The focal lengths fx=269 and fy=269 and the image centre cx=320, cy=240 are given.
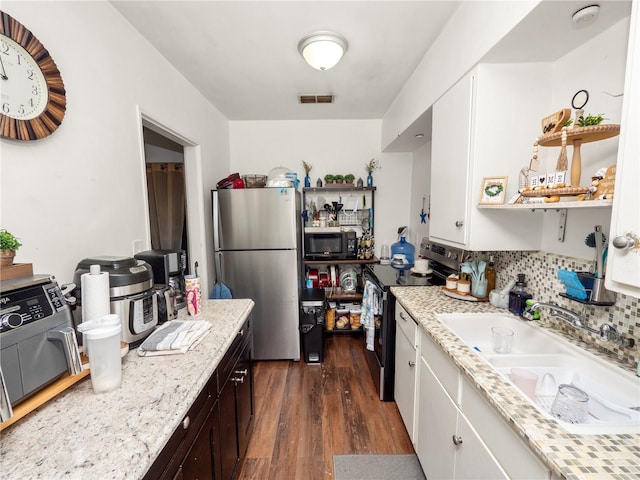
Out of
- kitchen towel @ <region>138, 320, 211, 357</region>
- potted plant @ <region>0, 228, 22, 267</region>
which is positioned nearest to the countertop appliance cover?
kitchen towel @ <region>138, 320, 211, 357</region>

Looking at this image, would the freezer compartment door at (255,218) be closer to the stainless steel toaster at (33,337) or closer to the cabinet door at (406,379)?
the cabinet door at (406,379)

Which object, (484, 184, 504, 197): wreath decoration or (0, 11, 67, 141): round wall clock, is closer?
(0, 11, 67, 141): round wall clock

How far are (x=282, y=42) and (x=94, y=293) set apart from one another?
178 centimetres

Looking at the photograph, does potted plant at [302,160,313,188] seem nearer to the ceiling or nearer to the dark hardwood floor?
the ceiling

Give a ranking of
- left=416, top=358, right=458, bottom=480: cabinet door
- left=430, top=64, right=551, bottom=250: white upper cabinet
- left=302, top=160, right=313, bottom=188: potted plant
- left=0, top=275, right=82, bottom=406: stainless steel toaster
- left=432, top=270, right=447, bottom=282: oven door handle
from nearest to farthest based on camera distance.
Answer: left=0, top=275, right=82, bottom=406: stainless steel toaster < left=416, top=358, right=458, bottom=480: cabinet door < left=430, top=64, right=551, bottom=250: white upper cabinet < left=432, top=270, right=447, bottom=282: oven door handle < left=302, top=160, right=313, bottom=188: potted plant

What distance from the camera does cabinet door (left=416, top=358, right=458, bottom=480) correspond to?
1.17 meters

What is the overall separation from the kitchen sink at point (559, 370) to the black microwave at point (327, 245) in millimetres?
1613

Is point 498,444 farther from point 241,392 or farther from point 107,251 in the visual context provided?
point 107,251

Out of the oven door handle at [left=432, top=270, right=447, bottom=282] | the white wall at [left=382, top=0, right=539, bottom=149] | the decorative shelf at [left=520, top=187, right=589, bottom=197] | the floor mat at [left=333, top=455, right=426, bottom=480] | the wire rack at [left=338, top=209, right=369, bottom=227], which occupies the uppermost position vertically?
the white wall at [left=382, top=0, right=539, bottom=149]

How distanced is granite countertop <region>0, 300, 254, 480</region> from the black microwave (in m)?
2.05

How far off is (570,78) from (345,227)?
7.59 feet

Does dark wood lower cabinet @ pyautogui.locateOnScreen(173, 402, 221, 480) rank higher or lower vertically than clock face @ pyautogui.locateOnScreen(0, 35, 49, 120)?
lower

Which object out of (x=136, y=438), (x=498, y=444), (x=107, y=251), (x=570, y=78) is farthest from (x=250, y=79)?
(x=498, y=444)

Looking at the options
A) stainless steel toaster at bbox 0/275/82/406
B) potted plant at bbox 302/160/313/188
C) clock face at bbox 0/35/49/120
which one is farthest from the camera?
potted plant at bbox 302/160/313/188
